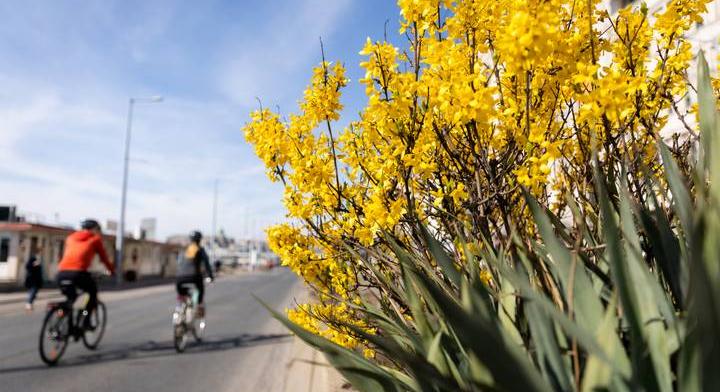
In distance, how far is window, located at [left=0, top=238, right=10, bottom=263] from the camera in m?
24.7

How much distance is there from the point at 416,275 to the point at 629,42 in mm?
1919

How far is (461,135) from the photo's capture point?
10.4 feet

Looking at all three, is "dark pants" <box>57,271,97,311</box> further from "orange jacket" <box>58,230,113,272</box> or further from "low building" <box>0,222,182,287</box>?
"low building" <box>0,222,182,287</box>

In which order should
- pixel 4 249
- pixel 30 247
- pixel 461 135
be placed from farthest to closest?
pixel 30 247 → pixel 4 249 → pixel 461 135

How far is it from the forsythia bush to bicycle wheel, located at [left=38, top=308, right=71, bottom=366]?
13.5ft

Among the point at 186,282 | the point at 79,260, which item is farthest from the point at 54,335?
the point at 186,282

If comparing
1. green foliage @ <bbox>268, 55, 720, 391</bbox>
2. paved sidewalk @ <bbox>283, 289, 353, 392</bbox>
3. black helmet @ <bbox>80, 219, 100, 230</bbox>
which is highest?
black helmet @ <bbox>80, 219, 100, 230</bbox>

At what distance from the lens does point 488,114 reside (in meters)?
2.28

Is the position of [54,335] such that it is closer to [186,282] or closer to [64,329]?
[64,329]

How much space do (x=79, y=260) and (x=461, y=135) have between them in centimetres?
562

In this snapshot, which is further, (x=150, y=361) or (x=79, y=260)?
(x=79, y=260)

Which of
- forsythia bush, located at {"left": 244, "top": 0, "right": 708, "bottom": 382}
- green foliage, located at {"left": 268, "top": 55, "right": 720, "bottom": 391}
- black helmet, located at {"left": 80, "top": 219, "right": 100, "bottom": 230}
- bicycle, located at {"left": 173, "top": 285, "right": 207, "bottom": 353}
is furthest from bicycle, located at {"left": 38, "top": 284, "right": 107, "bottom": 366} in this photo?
green foliage, located at {"left": 268, "top": 55, "right": 720, "bottom": 391}

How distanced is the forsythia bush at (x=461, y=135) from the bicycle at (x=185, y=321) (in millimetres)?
4240

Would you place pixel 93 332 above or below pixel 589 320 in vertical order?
below
